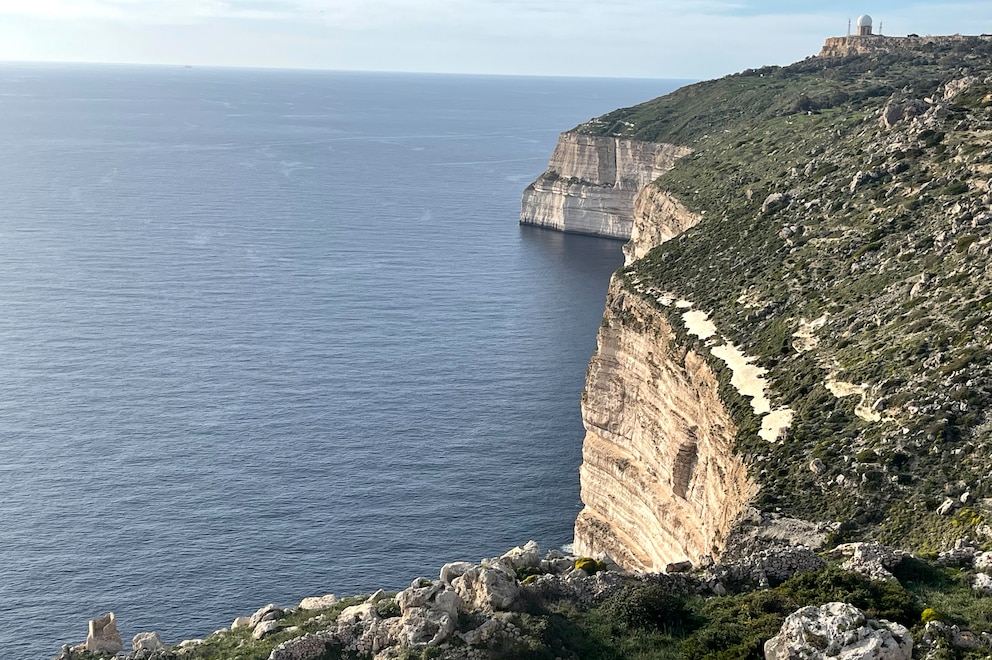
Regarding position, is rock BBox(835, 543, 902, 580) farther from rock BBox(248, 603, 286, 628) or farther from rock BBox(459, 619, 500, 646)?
rock BBox(248, 603, 286, 628)

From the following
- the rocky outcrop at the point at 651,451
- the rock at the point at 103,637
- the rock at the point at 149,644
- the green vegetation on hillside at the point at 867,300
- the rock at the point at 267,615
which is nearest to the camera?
the rock at the point at 149,644

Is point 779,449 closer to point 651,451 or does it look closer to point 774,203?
point 651,451

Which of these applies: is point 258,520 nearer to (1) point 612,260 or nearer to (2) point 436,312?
(2) point 436,312

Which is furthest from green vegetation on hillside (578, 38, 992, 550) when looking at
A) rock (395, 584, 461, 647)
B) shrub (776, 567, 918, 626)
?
rock (395, 584, 461, 647)

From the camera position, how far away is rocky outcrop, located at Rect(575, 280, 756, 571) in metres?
49.0

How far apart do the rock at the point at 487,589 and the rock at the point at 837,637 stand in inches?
267

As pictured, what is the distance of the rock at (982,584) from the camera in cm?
2911

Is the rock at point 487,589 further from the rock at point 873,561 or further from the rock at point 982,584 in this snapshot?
the rock at point 982,584

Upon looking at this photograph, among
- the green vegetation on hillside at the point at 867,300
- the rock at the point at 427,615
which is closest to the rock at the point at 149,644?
the rock at the point at 427,615

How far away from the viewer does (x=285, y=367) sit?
101 m

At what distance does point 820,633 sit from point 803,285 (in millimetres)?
35188

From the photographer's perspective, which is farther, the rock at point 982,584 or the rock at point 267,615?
the rock at point 267,615

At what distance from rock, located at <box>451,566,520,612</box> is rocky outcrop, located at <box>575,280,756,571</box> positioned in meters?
14.4

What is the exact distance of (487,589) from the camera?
29.2 m
